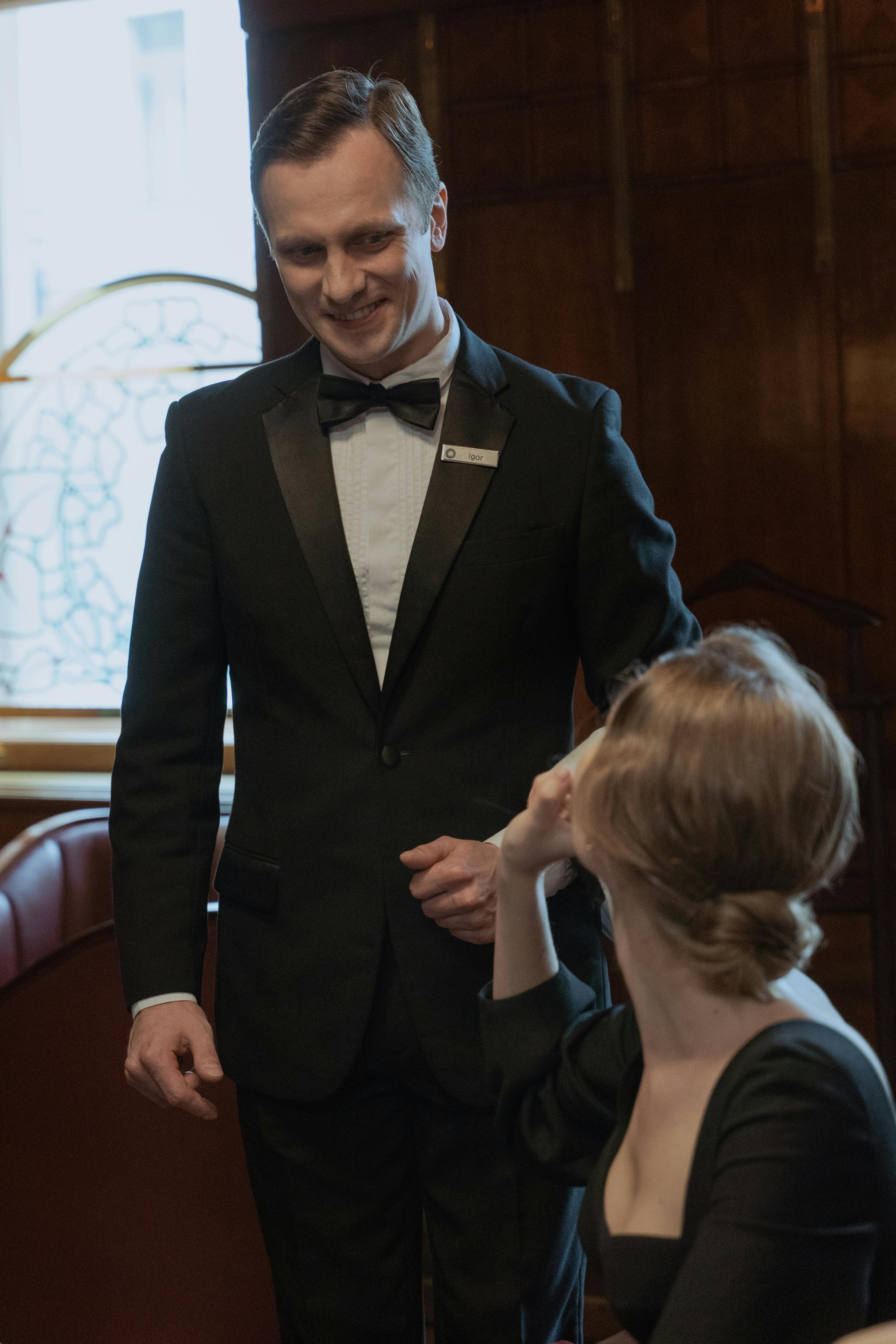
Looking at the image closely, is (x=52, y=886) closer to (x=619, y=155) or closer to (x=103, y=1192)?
(x=103, y=1192)

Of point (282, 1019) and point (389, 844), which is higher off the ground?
point (389, 844)

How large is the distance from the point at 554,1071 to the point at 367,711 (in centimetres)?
42

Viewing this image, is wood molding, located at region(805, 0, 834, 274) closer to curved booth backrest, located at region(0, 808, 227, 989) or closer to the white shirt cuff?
curved booth backrest, located at region(0, 808, 227, 989)

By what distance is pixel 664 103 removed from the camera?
128 inches

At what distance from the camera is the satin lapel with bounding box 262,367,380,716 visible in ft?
4.51

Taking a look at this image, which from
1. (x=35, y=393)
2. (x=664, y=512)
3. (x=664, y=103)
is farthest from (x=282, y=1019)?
(x=35, y=393)

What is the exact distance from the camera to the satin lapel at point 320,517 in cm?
138

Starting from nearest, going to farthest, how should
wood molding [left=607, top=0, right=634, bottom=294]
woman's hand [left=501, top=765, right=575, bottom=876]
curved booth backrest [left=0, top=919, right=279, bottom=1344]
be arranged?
woman's hand [left=501, top=765, right=575, bottom=876]
curved booth backrest [left=0, top=919, right=279, bottom=1344]
wood molding [left=607, top=0, right=634, bottom=294]

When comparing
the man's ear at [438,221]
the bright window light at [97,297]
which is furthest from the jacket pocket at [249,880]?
the bright window light at [97,297]

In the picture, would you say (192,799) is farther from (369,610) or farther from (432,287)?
(432,287)

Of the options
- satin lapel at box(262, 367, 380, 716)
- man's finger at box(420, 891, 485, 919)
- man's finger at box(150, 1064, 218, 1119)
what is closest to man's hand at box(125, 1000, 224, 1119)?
man's finger at box(150, 1064, 218, 1119)

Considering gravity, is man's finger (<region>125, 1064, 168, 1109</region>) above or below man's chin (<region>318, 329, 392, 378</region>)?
below

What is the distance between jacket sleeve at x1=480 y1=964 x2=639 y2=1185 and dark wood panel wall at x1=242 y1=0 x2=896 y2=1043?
2.29 metres

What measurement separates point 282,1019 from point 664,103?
266 centimetres
